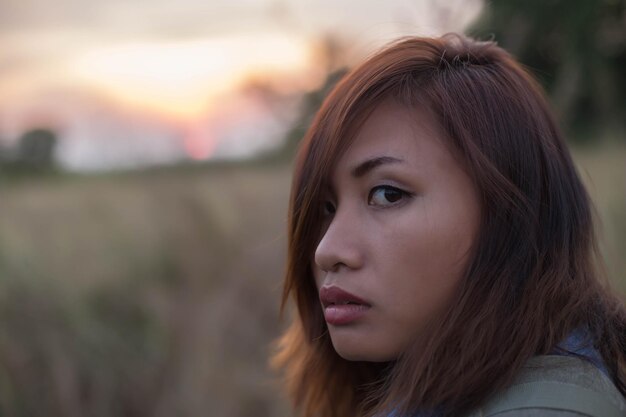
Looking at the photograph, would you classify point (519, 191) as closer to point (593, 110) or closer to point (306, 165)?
point (306, 165)

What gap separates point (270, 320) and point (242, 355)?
1.09 feet

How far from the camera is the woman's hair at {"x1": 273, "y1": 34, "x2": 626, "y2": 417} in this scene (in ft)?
4.60

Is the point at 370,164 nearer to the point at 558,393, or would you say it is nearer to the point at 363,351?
the point at 363,351

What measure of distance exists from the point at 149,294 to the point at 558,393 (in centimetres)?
421

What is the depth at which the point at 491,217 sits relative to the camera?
1.47m

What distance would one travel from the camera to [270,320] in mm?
5102

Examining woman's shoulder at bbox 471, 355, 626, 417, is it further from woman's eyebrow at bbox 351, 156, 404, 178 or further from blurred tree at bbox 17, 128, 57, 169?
blurred tree at bbox 17, 128, 57, 169

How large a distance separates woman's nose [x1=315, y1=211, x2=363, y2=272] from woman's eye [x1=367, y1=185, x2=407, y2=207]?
0.06 m

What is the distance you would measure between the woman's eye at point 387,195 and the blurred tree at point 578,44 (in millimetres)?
4543

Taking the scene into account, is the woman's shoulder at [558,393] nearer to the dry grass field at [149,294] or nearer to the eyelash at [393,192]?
the eyelash at [393,192]

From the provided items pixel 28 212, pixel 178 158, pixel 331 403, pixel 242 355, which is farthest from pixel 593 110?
pixel 331 403

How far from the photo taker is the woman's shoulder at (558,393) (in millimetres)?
1270

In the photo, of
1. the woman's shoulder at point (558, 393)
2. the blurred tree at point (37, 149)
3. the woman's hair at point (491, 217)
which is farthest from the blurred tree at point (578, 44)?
the woman's shoulder at point (558, 393)

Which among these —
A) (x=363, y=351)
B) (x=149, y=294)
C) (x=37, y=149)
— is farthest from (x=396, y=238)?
(x=37, y=149)
